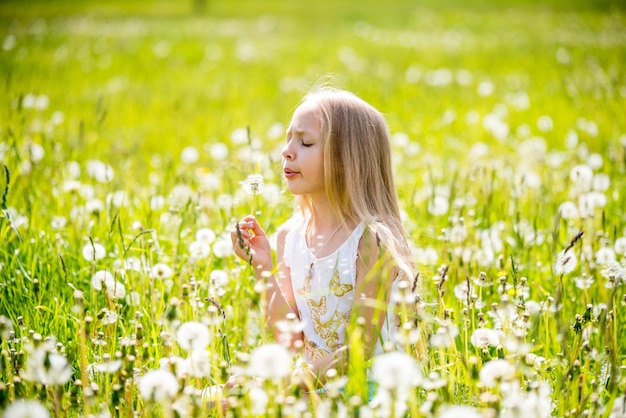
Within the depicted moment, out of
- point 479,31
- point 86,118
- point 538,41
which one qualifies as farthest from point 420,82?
point 479,31

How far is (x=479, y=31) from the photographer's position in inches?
627

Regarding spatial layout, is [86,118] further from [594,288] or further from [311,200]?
[594,288]

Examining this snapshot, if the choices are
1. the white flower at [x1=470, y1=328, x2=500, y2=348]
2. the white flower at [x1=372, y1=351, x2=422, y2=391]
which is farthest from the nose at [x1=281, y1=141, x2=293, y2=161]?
the white flower at [x1=372, y1=351, x2=422, y2=391]

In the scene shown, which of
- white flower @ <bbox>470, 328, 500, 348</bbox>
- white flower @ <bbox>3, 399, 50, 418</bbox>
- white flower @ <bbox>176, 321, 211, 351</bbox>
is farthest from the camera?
white flower @ <bbox>470, 328, 500, 348</bbox>

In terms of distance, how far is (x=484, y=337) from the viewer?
2244mm

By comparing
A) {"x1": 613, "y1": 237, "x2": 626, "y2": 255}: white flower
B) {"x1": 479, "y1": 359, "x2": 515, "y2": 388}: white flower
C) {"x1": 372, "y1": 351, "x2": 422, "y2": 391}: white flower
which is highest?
{"x1": 613, "y1": 237, "x2": 626, "y2": 255}: white flower

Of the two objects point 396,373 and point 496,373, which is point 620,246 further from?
point 396,373

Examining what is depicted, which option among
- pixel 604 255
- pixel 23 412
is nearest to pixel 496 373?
pixel 23 412

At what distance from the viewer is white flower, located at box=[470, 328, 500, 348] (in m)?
2.23

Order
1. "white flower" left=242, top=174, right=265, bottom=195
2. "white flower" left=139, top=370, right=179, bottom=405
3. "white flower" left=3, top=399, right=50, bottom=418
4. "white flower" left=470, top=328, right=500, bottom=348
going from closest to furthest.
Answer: "white flower" left=3, top=399, right=50, bottom=418 → "white flower" left=139, top=370, right=179, bottom=405 → "white flower" left=470, top=328, right=500, bottom=348 → "white flower" left=242, top=174, right=265, bottom=195

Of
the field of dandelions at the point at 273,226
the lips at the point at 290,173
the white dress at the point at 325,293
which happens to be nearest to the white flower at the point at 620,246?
the field of dandelions at the point at 273,226

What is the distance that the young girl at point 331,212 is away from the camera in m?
2.57

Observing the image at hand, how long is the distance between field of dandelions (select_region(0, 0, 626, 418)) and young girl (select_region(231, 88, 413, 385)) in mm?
167

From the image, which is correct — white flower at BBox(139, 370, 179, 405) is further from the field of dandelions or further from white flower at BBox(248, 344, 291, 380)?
white flower at BBox(248, 344, 291, 380)
